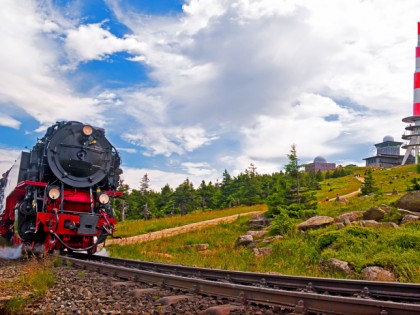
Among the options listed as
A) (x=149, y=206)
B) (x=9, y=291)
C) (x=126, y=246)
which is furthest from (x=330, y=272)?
(x=149, y=206)

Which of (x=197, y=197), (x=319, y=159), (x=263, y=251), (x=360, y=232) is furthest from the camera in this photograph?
(x=319, y=159)

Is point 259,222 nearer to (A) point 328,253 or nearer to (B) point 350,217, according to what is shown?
(B) point 350,217

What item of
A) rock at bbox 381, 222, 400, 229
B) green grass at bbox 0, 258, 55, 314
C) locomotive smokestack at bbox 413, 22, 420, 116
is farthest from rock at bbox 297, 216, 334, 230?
locomotive smokestack at bbox 413, 22, 420, 116

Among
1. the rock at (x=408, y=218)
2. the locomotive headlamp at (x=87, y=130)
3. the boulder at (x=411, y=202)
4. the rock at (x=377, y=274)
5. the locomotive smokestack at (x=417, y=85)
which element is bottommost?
the rock at (x=377, y=274)

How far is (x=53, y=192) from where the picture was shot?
496 inches

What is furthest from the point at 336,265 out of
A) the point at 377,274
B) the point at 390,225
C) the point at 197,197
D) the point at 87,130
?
the point at 197,197

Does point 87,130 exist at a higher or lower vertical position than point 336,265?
higher

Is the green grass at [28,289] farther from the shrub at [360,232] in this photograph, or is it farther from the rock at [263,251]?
the shrub at [360,232]

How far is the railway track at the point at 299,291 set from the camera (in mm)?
4492

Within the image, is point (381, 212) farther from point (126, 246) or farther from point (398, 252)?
point (126, 246)

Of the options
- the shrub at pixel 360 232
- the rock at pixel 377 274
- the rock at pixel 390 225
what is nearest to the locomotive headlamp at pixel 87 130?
the shrub at pixel 360 232

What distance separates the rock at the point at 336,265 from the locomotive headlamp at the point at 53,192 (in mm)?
8513

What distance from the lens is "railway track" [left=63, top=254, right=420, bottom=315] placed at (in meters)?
4.49

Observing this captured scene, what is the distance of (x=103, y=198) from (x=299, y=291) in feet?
28.9
